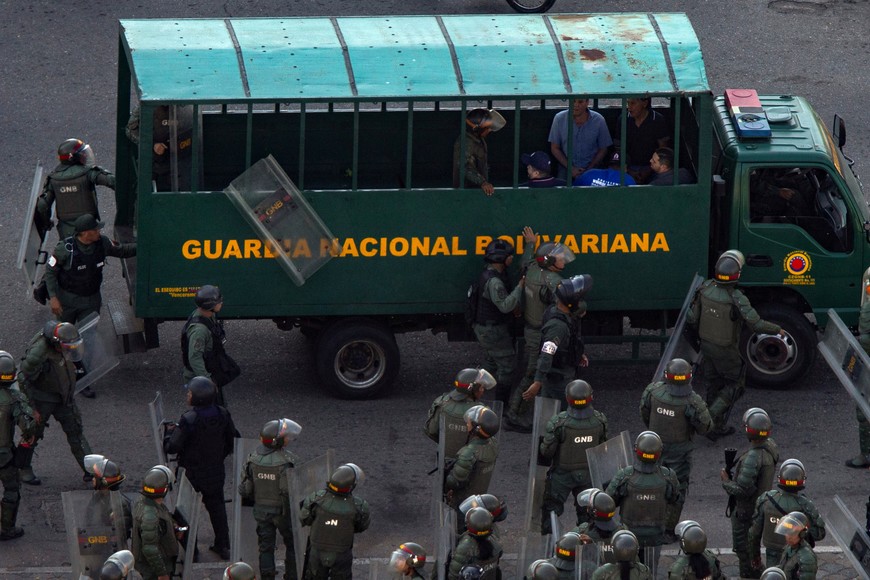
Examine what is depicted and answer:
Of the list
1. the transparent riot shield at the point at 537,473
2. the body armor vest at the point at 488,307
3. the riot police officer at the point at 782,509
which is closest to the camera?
the riot police officer at the point at 782,509

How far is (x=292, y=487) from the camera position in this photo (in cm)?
1221

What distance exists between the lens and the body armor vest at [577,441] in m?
13.1

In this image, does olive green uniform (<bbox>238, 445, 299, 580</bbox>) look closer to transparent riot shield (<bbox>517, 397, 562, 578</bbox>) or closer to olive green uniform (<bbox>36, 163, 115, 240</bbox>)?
transparent riot shield (<bbox>517, 397, 562, 578</bbox>)

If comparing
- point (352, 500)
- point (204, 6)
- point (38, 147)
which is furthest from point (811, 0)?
point (352, 500)

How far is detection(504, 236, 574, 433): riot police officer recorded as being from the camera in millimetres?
14875

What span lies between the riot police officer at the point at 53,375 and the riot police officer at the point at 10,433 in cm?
30

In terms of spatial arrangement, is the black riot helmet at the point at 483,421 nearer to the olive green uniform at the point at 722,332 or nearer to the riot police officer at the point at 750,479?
the riot police officer at the point at 750,479

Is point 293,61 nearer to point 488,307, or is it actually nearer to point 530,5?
point 488,307

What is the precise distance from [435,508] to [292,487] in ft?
5.15

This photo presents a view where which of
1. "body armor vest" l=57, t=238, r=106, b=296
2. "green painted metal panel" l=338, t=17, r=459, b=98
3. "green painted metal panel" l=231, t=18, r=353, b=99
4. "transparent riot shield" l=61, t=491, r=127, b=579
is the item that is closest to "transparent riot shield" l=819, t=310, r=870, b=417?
"green painted metal panel" l=338, t=17, r=459, b=98

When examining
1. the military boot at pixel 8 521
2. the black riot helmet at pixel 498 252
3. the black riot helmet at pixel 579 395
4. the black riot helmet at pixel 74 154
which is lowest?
the military boot at pixel 8 521

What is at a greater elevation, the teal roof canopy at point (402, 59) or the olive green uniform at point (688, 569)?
the teal roof canopy at point (402, 59)

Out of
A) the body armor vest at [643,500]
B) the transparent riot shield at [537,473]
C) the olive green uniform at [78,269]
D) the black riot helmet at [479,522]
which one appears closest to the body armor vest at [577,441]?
the transparent riot shield at [537,473]

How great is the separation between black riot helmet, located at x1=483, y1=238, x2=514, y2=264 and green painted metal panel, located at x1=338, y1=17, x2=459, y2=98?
1.42 m
